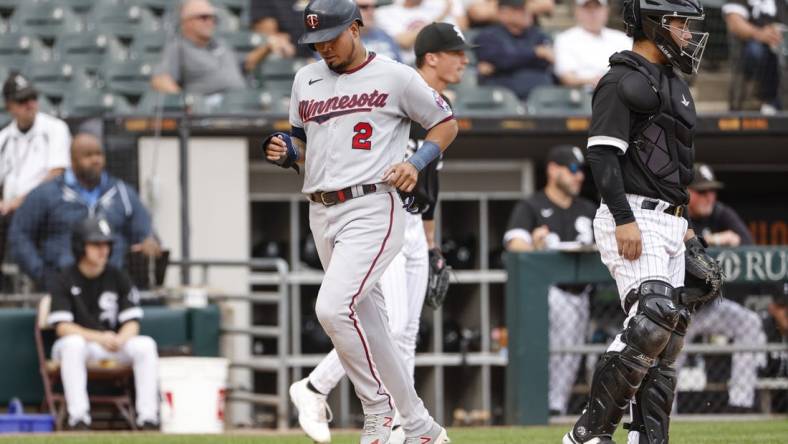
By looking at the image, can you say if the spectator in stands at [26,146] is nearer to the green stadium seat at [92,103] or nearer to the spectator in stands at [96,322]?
the green stadium seat at [92,103]

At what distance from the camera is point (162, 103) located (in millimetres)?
10375

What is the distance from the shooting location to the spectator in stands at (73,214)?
9.34 m

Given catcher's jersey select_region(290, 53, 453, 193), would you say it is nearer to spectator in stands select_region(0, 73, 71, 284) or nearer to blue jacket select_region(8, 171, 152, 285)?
blue jacket select_region(8, 171, 152, 285)

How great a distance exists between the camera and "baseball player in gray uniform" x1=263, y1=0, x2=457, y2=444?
5180 mm

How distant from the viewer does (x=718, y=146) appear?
11.4m

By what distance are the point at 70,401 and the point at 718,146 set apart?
Answer: 5.61 metres

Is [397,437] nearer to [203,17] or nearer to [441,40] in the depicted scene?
[441,40]

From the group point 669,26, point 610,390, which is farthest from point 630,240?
point 669,26

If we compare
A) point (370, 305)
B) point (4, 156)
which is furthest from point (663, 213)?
point (4, 156)

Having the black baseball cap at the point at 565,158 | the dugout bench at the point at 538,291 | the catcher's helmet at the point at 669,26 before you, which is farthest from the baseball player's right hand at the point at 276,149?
the black baseball cap at the point at 565,158

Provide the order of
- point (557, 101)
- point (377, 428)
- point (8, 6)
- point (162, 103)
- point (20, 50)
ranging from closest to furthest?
1. point (377, 428)
2. point (162, 103)
3. point (557, 101)
4. point (20, 50)
5. point (8, 6)

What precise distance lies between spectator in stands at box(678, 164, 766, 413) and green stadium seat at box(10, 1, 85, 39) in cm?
577

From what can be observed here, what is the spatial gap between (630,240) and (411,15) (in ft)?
23.3

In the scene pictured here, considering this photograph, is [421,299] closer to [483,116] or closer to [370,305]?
[370,305]
